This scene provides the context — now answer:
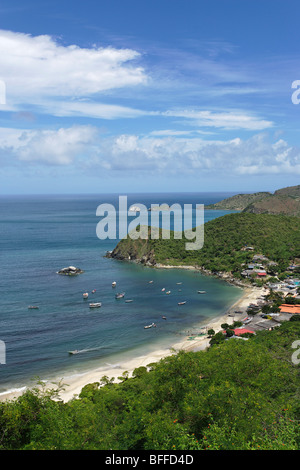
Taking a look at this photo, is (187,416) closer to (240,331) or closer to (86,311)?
(240,331)

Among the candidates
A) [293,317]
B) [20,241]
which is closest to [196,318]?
[293,317]

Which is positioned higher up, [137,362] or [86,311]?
[86,311]

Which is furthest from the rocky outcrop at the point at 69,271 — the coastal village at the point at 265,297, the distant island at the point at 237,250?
the coastal village at the point at 265,297

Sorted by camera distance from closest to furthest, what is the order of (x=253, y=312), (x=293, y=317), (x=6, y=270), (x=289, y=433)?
(x=289, y=433), (x=293, y=317), (x=253, y=312), (x=6, y=270)

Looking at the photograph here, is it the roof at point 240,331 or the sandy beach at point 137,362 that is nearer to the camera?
the sandy beach at point 137,362

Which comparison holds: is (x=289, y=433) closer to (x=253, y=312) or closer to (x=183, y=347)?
(x=183, y=347)

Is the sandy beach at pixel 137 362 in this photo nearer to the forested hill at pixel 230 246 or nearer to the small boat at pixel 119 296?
the small boat at pixel 119 296

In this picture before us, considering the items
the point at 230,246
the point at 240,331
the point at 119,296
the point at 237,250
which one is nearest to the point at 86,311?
the point at 119,296
